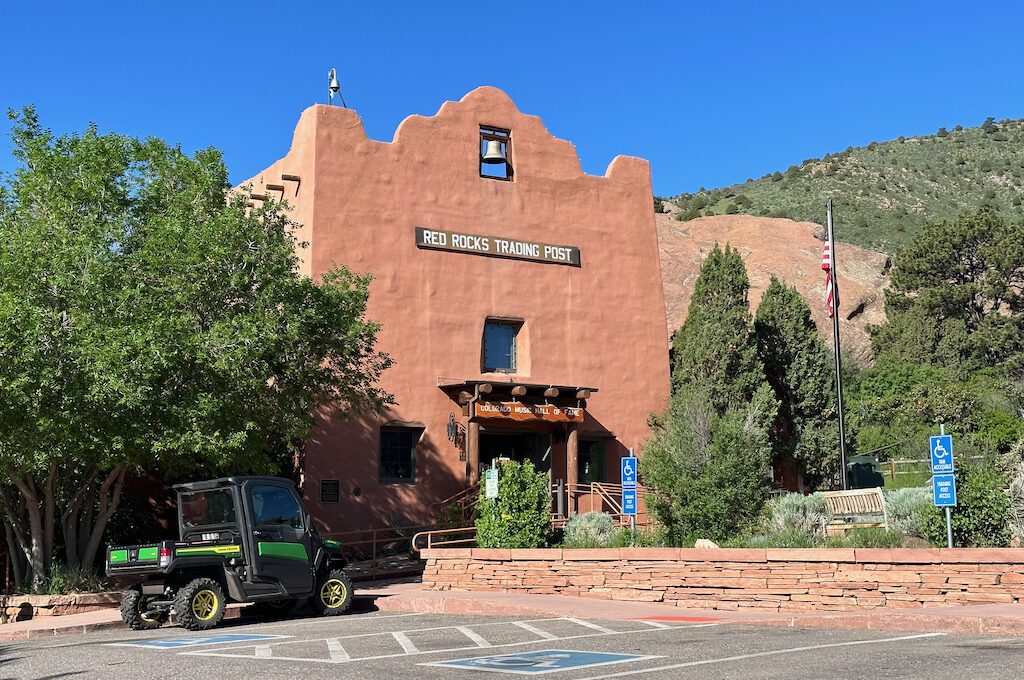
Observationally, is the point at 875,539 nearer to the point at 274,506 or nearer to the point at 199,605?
the point at 274,506

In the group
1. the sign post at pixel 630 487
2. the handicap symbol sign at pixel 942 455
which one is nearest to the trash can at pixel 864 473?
the sign post at pixel 630 487

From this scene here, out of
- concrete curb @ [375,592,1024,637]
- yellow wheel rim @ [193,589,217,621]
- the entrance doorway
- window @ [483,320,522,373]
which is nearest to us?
concrete curb @ [375,592,1024,637]

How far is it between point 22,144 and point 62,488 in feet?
20.8

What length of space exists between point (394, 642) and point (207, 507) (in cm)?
454

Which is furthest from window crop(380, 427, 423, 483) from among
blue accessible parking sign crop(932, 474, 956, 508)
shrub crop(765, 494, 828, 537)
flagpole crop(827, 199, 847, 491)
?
blue accessible parking sign crop(932, 474, 956, 508)

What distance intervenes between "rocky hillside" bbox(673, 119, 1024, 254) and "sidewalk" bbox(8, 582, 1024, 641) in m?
52.5

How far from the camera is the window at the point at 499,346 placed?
25547 mm

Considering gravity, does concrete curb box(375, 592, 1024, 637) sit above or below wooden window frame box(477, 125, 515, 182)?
below

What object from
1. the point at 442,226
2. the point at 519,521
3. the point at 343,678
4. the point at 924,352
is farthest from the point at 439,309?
the point at 924,352

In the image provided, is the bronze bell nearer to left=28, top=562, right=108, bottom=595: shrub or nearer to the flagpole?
the flagpole

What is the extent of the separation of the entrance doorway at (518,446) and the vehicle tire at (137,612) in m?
11.3

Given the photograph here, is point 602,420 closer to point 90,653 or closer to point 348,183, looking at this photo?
point 348,183

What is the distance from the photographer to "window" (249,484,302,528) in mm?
15008

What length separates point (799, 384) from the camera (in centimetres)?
2741
